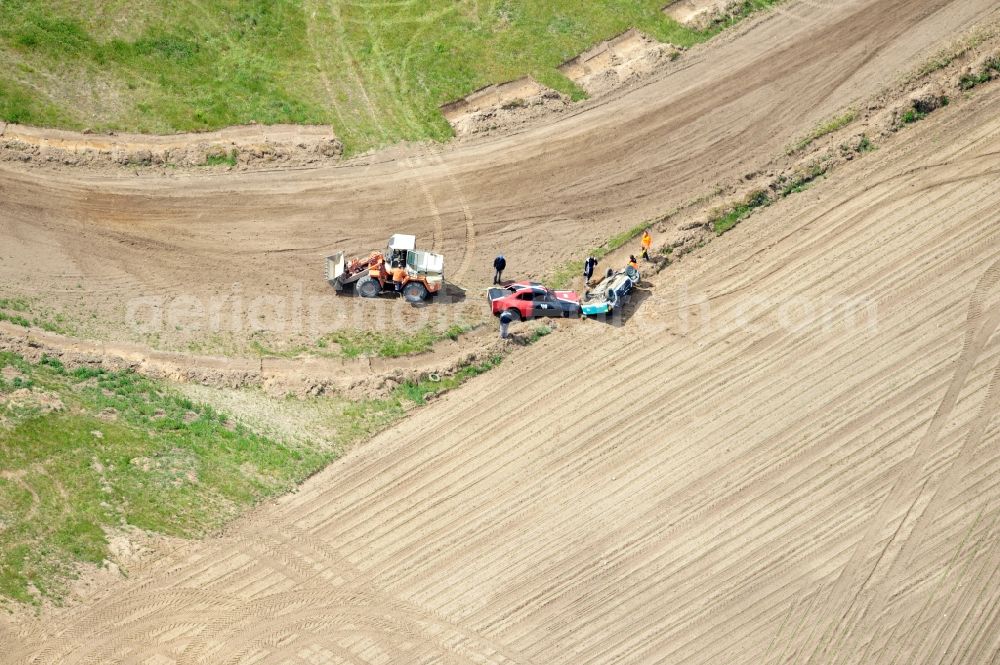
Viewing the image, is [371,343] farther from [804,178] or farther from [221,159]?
[804,178]

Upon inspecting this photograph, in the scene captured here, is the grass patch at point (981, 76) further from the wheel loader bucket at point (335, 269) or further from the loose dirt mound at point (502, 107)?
the wheel loader bucket at point (335, 269)

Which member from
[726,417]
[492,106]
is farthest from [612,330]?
[492,106]

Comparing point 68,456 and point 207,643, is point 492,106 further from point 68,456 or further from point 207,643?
point 207,643

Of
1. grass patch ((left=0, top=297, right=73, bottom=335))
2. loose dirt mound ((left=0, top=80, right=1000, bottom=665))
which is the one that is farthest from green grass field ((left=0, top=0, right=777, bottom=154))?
loose dirt mound ((left=0, top=80, right=1000, bottom=665))

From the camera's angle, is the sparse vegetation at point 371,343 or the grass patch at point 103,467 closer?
the grass patch at point 103,467

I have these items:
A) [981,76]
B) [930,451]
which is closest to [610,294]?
[930,451]

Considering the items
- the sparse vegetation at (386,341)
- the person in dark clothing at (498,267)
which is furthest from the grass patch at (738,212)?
the sparse vegetation at (386,341)
